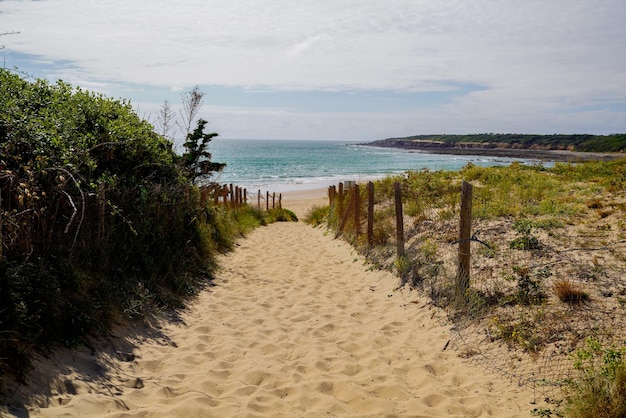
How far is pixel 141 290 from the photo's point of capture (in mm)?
6293

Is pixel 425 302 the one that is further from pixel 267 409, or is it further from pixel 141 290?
pixel 141 290

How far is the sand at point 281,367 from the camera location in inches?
157

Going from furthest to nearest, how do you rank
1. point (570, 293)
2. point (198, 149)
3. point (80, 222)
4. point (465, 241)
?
point (198, 149) < point (465, 241) < point (570, 293) < point (80, 222)

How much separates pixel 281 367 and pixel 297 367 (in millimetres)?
178

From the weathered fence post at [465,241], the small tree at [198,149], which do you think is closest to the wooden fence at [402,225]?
the weathered fence post at [465,241]

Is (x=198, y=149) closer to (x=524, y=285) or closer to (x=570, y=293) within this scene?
(x=524, y=285)

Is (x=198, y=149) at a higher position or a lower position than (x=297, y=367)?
higher

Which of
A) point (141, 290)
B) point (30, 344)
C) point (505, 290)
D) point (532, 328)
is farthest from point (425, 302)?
point (30, 344)

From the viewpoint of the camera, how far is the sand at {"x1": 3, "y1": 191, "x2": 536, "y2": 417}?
400cm

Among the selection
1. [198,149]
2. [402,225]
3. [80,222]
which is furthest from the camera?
[198,149]

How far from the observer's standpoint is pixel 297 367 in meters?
4.99

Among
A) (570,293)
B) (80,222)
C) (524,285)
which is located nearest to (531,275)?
(524,285)

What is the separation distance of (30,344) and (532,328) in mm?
5122

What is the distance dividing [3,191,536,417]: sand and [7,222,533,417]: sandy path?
13mm
